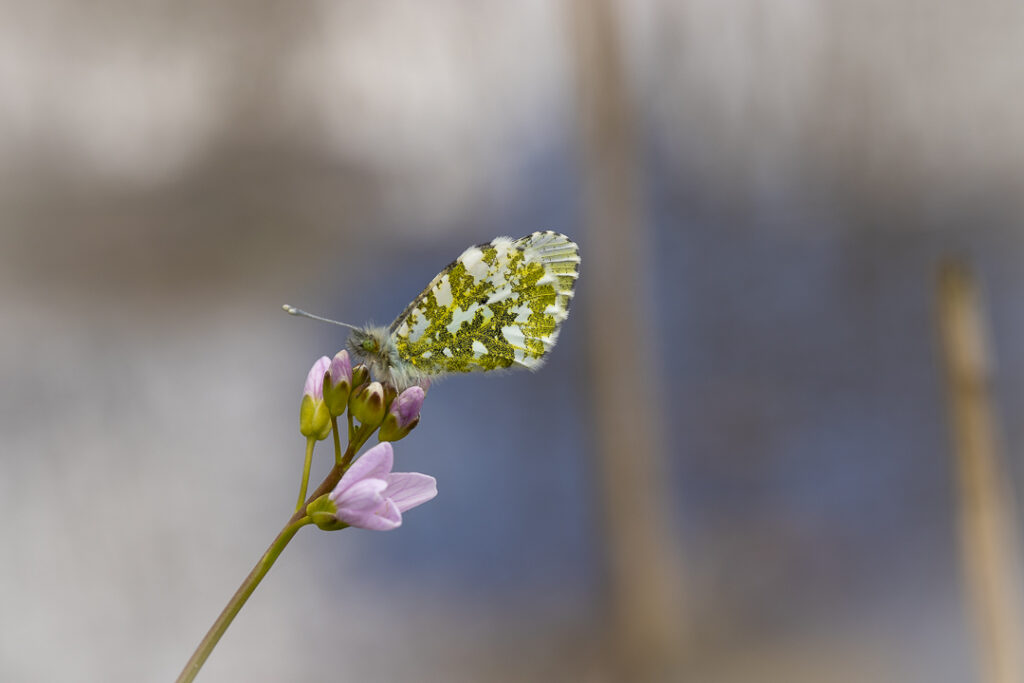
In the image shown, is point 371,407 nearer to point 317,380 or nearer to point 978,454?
point 317,380

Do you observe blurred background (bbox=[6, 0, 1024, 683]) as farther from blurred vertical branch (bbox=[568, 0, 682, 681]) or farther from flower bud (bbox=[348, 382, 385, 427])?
flower bud (bbox=[348, 382, 385, 427])

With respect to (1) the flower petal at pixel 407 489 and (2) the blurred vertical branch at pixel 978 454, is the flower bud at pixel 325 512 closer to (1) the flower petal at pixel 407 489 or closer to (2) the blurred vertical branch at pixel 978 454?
(1) the flower petal at pixel 407 489

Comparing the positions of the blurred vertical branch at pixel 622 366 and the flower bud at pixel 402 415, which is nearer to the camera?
the flower bud at pixel 402 415

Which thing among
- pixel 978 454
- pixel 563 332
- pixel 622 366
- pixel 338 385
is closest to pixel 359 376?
pixel 338 385

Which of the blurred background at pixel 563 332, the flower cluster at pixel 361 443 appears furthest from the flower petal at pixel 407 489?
the blurred background at pixel 563 332

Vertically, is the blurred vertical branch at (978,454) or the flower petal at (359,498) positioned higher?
the flower petal at (359,498)

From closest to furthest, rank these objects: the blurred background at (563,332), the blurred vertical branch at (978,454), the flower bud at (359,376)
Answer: the flower bud at (359,376)
the blurred vertical branch at (978,454)
the blurred background at (563,332)

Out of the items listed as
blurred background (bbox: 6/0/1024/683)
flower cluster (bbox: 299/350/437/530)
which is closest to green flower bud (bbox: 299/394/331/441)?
flower cluster (bbox: 299/350/437/530)
